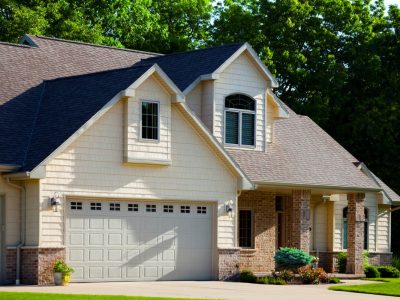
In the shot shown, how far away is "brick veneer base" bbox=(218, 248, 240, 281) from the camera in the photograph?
32312mm

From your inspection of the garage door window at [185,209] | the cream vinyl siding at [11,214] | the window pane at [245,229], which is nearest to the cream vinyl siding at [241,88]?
the window pane at [245,229]

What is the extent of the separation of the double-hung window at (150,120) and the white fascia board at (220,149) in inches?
35.0

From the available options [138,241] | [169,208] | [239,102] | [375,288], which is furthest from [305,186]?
[138,241]

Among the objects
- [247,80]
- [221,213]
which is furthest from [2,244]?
[247,80]

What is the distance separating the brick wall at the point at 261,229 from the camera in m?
36.1

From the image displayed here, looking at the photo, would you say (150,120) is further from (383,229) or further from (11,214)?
(383,229)

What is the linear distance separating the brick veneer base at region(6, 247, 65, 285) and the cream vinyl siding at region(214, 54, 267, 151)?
7941 millimetres

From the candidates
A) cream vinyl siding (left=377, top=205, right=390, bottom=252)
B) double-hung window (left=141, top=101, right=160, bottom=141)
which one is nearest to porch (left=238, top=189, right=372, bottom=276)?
cream vinyl siding (left=377, top=205, right=390, bottom=252)

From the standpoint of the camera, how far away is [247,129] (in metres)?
34.9

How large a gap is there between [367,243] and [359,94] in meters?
14.1

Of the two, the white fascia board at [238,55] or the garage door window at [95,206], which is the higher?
the white fascia board at [238,55]

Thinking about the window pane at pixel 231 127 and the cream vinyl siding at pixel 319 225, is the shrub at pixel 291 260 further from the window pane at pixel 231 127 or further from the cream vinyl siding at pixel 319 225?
the cream vinyl siding at pixel 319 225

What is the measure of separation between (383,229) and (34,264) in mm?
19512

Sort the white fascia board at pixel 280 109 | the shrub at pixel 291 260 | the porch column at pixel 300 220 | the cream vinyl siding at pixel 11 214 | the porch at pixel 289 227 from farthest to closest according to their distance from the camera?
the white fascia board at pixel 280 109
the porch at pixel 289 227
the porch column at pixel 300 220
the shrub at pixel 291 260
the cream vinyl siding at pixel 11 214
